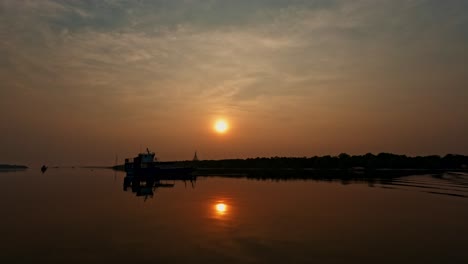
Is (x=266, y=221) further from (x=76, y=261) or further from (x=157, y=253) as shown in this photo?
(x=76, y=261)

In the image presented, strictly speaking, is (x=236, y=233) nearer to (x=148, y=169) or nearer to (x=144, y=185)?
(x=144, y=185)

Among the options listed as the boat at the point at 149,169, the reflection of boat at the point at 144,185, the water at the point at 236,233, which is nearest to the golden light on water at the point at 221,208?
the water at the point at 236,233

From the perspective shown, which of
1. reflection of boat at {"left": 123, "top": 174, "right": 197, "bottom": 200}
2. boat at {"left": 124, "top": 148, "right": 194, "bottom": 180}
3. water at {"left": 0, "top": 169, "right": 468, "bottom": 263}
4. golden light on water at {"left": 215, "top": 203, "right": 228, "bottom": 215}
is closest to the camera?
→ water at {"left": 0, "top": 169, "right": 468, "bottom": 263}

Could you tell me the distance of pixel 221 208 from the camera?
37594 millimetres

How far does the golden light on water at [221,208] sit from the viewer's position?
34.7 m

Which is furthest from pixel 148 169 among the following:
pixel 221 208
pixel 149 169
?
pixel 221 208

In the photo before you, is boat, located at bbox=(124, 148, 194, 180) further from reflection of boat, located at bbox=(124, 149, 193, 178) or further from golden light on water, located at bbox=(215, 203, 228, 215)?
golden light on water, located at bbox=(215, 203, 228, 215)

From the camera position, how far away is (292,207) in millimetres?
37812

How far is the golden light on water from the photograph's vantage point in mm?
34713

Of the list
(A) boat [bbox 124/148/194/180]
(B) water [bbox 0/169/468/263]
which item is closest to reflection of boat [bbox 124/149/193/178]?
(A) boat [bbox 124/148/194/180]

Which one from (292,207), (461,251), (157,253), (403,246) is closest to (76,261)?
(157,253)

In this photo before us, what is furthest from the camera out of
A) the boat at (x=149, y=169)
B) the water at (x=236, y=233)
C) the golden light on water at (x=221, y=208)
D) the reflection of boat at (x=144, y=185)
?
the boat at (x=149, y=169)

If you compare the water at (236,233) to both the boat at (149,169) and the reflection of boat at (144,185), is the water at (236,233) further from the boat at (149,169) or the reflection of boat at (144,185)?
the boat at (149,169)

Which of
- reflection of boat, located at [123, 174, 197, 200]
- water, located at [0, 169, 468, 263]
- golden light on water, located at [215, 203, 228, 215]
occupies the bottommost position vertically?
water, located at [0, 169, 468, 263]
